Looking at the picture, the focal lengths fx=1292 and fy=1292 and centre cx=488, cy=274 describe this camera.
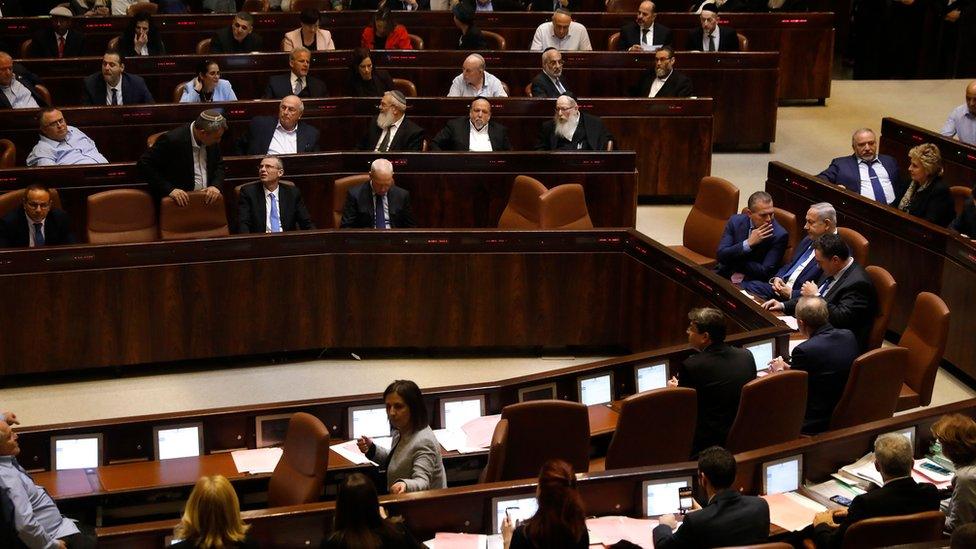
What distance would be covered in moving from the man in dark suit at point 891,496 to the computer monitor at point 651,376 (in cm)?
150

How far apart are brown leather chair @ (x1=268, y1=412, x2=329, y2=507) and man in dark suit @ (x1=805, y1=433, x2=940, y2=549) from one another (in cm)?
192

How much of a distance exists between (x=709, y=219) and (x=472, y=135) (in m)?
2.07

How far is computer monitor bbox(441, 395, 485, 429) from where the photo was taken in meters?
5.83

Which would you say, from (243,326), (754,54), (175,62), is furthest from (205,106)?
(754,54)

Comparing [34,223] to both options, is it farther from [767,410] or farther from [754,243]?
[767,410]

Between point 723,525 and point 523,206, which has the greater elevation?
point 523,206

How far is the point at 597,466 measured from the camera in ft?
19.1

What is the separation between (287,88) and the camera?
34.0ft

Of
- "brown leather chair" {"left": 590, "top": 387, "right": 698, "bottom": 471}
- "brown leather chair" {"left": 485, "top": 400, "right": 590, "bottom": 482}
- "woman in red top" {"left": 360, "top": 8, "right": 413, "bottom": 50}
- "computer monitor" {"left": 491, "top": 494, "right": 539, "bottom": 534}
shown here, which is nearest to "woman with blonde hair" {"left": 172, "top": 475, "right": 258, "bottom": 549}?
"computer monitor" {"left": 491, "top": 494, "right": 539, "bottom": 534}

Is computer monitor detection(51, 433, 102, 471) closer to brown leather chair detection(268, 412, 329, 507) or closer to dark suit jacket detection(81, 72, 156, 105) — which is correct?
brown leather chair detection(268, 412, 329, 507)

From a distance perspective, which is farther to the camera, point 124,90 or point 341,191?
point 124,90

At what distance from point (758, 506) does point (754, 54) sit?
7.55 m

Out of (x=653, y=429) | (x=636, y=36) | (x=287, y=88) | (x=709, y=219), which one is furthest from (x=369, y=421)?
(x=636, y=36)

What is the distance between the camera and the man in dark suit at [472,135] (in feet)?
31.8
